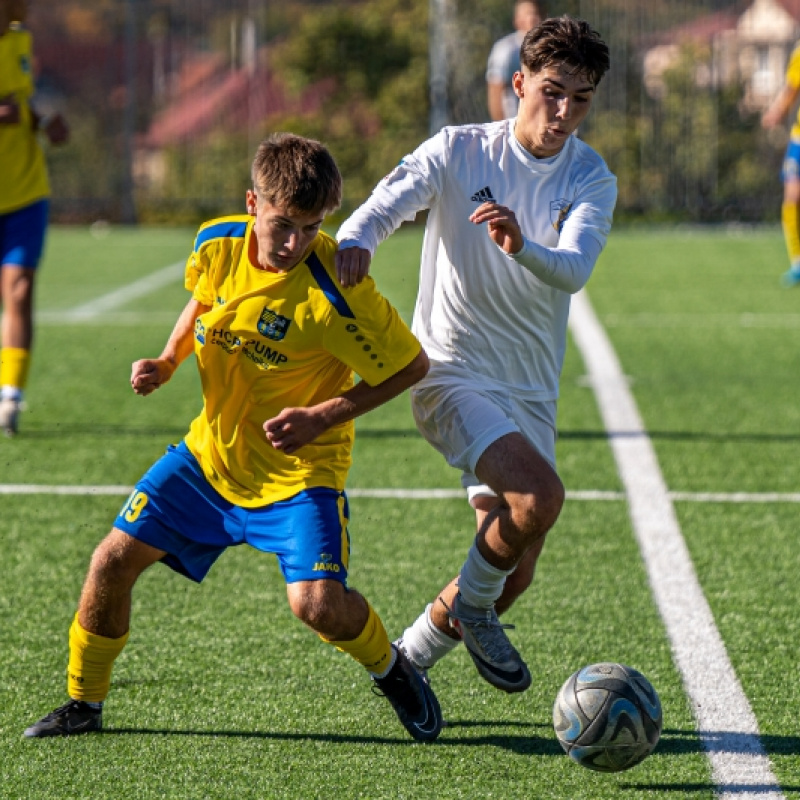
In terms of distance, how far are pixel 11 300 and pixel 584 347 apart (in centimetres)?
451

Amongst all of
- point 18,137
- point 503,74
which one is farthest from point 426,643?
point 503,74

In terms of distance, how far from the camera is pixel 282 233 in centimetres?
339

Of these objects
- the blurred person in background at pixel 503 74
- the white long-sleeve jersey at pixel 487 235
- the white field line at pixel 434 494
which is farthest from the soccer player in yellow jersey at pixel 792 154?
the white long-sleeve jersey at pixel 487 235

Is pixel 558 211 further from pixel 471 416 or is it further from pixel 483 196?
pixel 471 416

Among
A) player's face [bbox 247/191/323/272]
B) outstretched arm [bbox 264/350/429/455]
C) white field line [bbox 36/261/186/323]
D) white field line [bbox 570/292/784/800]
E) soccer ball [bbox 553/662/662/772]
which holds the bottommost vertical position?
white field line [bbox 36/261/186/323]

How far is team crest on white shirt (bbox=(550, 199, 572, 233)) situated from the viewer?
12.8 feet

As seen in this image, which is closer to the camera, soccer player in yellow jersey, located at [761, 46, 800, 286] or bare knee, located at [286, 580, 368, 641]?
bare knee, located at [286, 580, 368, 641]

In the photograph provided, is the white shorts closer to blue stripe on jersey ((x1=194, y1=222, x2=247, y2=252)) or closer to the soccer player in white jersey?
the soccer player in white jersey

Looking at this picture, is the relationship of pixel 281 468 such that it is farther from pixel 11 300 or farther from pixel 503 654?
pixel 11 300

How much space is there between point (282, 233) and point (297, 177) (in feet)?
0.49

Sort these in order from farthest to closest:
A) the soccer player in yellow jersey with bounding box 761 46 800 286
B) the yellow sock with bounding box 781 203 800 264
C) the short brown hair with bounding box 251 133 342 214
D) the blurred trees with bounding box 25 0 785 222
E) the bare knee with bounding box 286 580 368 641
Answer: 1. the blurred trees with bounding box 25 0 785 222
2. the yellow sock with bounding box 781 203 800 264
3. the soccer player in yellow jersey with bounding box 761 46 800 286
4. the bare knee with bounding box 286 580 368 641
5. the short brown hair with bounding box 251 133 342 214

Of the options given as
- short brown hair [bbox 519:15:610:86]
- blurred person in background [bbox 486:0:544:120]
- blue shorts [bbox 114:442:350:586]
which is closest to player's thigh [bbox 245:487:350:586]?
blue shorts [bbox 114:442:350:586]

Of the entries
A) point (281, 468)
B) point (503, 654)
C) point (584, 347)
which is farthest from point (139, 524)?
point (584, 347)

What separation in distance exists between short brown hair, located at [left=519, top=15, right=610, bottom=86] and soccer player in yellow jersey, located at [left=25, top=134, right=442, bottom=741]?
68cm
